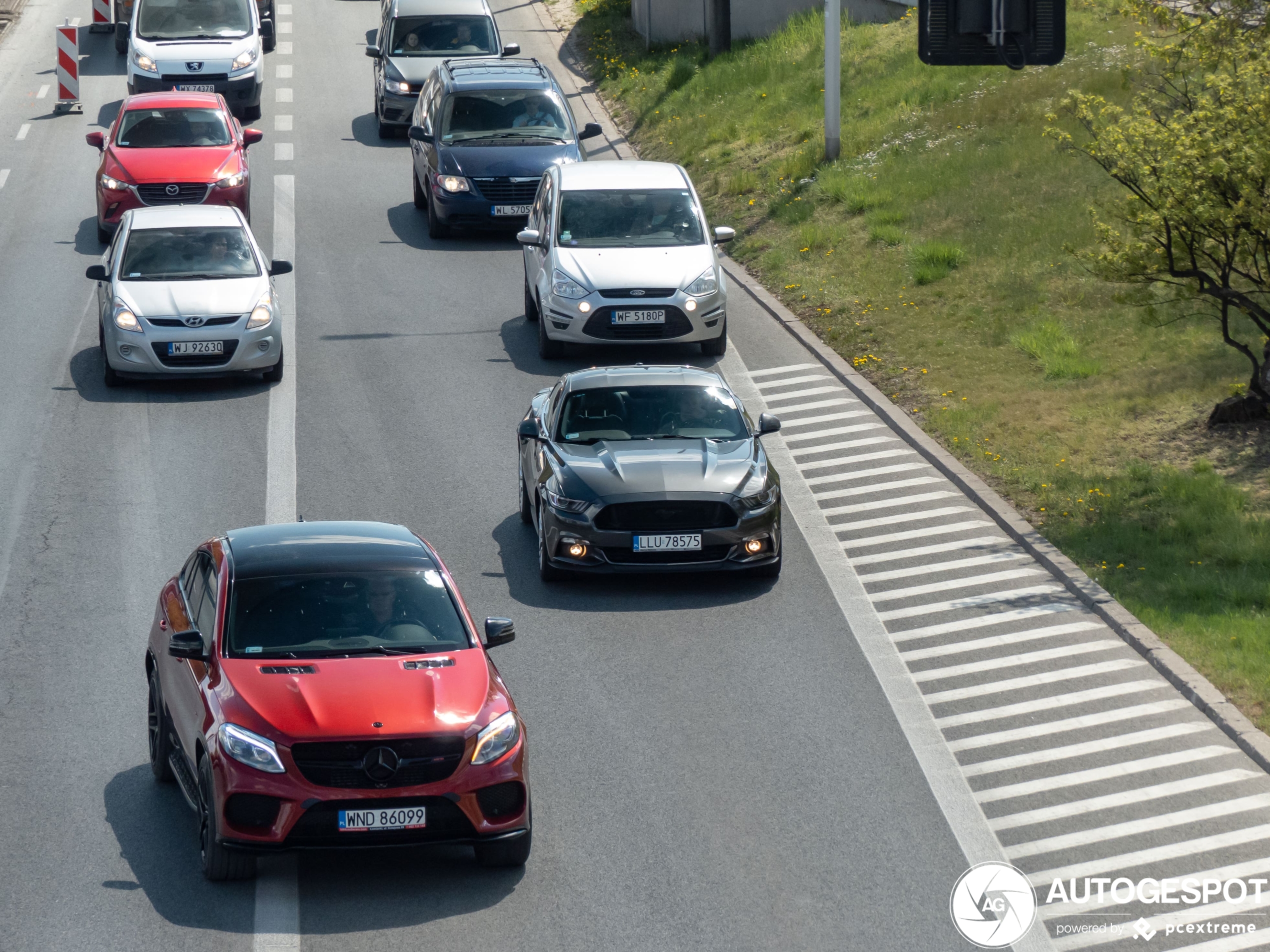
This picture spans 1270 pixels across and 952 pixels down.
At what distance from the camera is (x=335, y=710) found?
28.7 ft

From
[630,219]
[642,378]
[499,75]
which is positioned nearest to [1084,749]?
[642,378]

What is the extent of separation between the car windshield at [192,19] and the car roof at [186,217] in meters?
11.8

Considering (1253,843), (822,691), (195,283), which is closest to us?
(1253,843)

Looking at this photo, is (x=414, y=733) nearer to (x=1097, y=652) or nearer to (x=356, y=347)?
(x=1097, y=652)

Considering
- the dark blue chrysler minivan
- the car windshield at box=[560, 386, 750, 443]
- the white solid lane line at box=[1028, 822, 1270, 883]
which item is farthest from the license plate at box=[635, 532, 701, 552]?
the dark blue chrysler minivan

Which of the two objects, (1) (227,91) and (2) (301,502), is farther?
(1) (227,91)

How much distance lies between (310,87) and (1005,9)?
1049 inches

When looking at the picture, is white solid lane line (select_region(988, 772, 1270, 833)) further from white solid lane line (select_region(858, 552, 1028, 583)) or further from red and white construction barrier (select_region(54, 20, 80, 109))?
red and white construction barrier (select_region(54, 20, 80, 109))

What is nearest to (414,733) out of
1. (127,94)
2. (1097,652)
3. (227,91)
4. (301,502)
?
(1097,652)

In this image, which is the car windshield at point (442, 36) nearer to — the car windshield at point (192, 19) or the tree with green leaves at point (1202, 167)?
the car windshield at point (192, 19)

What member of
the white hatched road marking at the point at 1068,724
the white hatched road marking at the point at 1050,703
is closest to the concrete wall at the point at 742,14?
the white hatched road marking at the point at 1050,703

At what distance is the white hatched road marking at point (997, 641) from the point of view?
41.3ft

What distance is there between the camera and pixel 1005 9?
36.1 ft

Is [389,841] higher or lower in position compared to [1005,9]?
lower
